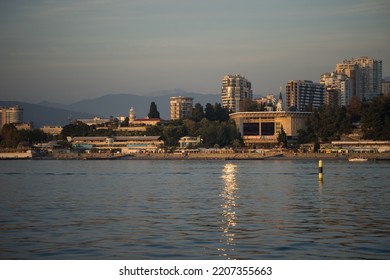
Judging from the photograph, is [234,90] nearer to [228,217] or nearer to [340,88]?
[340,88]

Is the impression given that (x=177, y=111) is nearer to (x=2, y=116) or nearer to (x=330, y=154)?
(x=2, y=116)

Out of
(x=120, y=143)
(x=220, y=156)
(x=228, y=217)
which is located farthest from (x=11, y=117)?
(x=228, y=217)

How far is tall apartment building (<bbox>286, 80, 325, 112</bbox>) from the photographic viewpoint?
8869 centimetres

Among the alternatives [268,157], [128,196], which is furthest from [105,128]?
[128,196]

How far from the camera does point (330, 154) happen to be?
54.0 m

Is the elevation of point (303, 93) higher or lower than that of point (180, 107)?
higher

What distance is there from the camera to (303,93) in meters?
89.3

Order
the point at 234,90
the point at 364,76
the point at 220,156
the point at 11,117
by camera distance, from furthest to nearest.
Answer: the point at 234,90 → the point at 364,76 → the point at 11,117 → the point at 220,156

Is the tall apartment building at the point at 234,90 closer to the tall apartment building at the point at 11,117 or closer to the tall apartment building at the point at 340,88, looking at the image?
the tall apartment building at the point at 340,88

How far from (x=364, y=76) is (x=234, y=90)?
18572 mm

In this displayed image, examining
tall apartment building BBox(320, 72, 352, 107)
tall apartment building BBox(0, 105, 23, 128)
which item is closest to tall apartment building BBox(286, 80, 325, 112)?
tall apartment building BBox(320, 72, 352, 107)

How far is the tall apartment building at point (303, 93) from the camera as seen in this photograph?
3492 inches

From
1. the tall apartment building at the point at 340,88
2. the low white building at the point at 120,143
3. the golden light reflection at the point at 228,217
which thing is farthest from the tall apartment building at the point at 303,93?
the golden light reflection at the point at 228,217

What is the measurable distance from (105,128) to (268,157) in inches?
925
